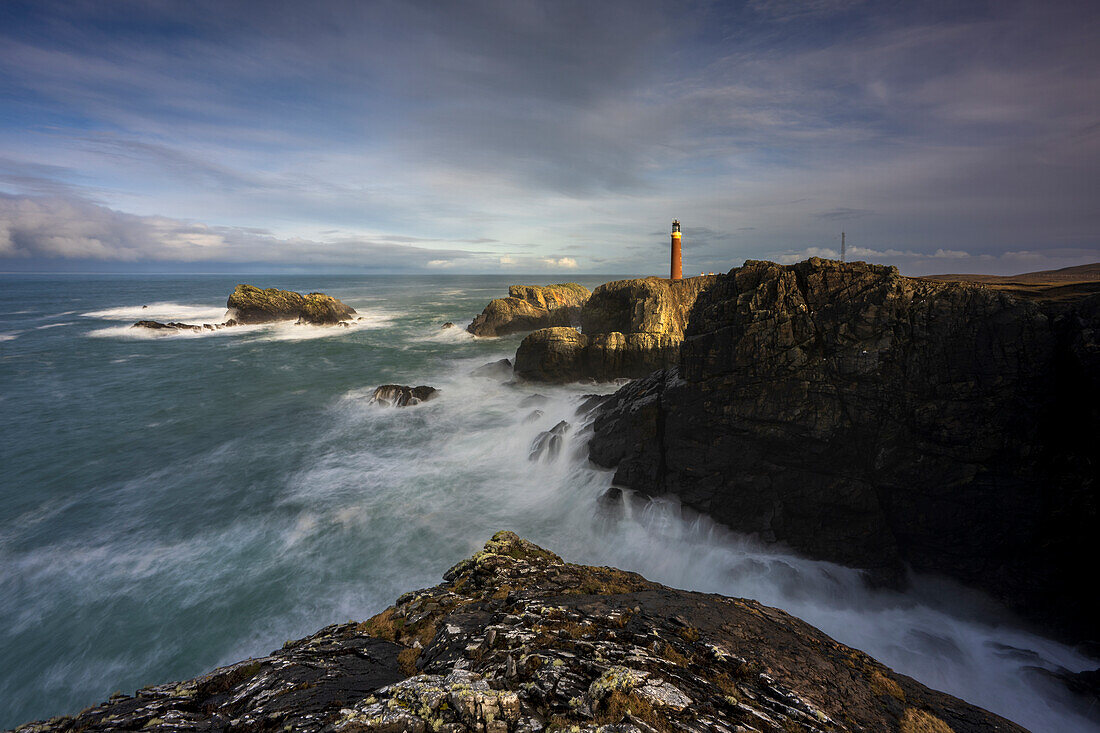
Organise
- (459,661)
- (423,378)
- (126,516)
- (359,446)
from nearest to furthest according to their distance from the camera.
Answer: (459,661) → (126,516) → (359,446) → (423,378)

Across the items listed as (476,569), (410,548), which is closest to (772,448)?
(476,569)

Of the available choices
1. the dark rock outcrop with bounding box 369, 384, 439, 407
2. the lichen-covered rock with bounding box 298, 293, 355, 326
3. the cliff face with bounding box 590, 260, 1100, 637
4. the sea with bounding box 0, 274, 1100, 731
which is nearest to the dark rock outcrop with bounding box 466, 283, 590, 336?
the sea with bounding box 0, 274, 1100, 731

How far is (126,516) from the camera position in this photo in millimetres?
18562

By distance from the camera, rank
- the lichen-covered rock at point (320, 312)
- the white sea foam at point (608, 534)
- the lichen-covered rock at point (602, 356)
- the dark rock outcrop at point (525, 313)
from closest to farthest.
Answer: the white sea foam at point (608, 534) < the lichen-covered rock at point (602, 356) < the dark rock outcrop at point (525, 313) < the lichen-covered rock at point (320, 312)

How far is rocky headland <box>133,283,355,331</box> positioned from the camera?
6700 centimetres

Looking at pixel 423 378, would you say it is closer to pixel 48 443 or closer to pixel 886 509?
pixel 48 443

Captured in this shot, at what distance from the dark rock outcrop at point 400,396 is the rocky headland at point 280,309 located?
140 feet

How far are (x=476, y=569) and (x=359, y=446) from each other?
59.5 feet

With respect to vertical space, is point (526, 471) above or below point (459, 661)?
below

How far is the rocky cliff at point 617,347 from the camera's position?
104 feet

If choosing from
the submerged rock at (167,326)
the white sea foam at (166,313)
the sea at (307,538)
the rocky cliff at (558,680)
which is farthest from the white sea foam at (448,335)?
the rocky cliff at (558,680)

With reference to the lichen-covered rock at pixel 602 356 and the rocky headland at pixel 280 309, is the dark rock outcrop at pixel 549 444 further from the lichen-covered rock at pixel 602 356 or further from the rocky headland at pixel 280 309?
the rocky headland at pixel 280 309

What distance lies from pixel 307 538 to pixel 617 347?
23056mm

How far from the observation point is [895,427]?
12820mm
